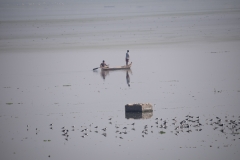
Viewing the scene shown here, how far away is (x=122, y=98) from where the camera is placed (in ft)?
93.4

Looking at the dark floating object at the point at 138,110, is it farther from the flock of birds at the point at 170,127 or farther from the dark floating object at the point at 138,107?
the flock of birds at the point at 170,127

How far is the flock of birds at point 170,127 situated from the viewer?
70.2ft

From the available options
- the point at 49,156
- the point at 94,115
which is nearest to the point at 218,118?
the point at 94,115

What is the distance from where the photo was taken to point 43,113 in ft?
86.2

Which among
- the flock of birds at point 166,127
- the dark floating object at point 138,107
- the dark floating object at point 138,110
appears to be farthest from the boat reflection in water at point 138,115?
the flock of birds at point 166,127

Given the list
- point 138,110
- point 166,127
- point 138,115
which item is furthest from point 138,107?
point 166,127

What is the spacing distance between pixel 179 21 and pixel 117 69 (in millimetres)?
39291

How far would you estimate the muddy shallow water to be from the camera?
20391 mm

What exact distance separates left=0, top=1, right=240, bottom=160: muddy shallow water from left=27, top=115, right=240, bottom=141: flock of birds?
4 centimetres

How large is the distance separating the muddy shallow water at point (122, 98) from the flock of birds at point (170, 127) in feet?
0.13

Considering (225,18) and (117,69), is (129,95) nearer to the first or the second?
(117,69)

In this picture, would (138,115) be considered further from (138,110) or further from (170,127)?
(170,127)

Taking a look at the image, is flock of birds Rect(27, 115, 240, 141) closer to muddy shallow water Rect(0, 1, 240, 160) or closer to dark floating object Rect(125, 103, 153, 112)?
muddy shallow water Rect(0, 1, 240, 160)

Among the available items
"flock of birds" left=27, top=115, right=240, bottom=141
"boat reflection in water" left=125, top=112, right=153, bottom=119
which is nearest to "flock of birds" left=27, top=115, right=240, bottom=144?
"flock of birds" left=27, top=115, right=240, bottom=141
